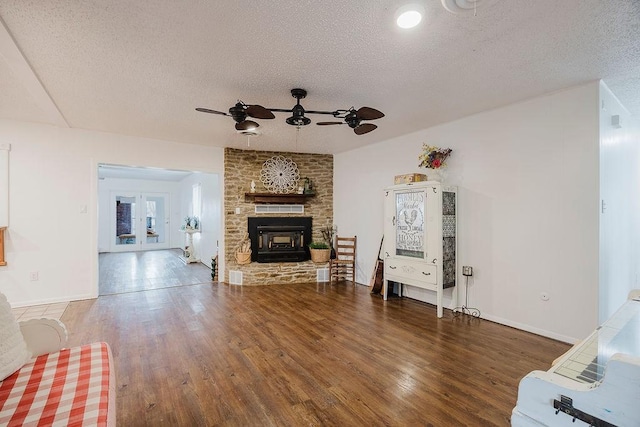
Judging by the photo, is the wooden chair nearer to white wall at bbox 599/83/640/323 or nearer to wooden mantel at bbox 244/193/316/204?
wooden mantel at bbox 244/193/316/204

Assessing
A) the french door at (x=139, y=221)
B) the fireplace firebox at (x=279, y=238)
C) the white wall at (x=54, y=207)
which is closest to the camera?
the white wall at (x=54, y=207)

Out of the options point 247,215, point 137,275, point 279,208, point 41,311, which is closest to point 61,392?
point 41,311

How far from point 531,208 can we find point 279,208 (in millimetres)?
4240

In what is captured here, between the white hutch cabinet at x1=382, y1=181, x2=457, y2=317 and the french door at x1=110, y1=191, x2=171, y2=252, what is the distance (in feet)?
30.9

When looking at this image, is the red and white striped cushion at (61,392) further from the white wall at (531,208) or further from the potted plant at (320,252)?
the potted plant at (320,252)

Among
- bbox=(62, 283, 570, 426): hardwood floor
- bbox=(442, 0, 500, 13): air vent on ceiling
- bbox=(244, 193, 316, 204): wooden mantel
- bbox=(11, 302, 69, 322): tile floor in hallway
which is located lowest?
bbox=(62, 283, 570, 426): hardwood floor

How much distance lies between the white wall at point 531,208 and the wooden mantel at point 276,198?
2642 millimetres

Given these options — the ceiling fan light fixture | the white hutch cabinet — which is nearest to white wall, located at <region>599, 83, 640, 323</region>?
the white hutch cabinet

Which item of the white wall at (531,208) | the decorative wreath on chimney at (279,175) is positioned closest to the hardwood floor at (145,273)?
the decorative wreath on chimney at (279,175)

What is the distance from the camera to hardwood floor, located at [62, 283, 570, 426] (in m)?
1.99

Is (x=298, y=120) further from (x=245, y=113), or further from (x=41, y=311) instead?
(x=41, y=311)

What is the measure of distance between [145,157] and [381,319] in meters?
4.60

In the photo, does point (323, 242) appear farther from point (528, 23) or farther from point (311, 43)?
point (528, 23)

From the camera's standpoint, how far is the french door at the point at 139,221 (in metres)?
10.2
